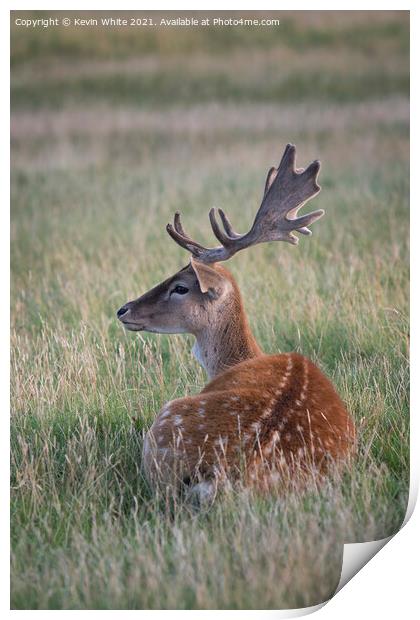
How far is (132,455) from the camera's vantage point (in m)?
4.64

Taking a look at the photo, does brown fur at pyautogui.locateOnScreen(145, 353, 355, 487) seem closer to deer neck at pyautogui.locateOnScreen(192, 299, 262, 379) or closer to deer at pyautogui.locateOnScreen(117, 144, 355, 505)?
deer at pyautogui.locateOnScreen(117, 144, 355, 505)

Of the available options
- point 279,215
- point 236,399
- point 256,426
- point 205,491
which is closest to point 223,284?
point 279,215

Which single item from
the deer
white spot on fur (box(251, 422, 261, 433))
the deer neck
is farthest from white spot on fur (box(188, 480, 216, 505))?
the deer neck

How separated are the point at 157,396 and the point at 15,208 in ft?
14.2

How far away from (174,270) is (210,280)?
2.71 meters

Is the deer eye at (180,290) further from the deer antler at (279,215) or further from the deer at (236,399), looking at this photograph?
the deer antler at (279,215)

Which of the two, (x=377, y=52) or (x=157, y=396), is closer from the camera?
(x=157, y=396)

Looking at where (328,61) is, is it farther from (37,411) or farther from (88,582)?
(88,582)

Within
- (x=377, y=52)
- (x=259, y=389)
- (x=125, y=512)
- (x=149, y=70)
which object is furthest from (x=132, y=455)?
(x=149, y=70)

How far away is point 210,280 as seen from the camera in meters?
4.97

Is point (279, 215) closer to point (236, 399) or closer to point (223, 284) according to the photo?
point (223, 284)

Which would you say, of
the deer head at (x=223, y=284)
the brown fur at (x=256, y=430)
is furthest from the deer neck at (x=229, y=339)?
the brown fur at (x=256, y=430)

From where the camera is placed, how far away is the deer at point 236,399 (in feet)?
12.8

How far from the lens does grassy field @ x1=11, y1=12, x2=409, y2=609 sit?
3.81 m
